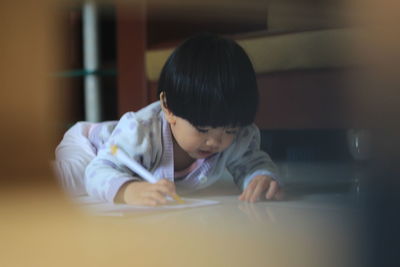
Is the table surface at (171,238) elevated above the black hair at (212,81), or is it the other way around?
the black hair at (212,81)

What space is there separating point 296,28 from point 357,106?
8 cm

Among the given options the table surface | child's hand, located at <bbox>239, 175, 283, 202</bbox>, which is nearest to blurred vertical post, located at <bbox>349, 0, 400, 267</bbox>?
the table surface

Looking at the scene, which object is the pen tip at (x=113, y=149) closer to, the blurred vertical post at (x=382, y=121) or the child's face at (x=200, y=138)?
the child's face at (x=200, y=138)

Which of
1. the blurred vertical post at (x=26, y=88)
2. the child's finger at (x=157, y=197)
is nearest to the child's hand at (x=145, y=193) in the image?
the child's finger at (x=157, y=197)

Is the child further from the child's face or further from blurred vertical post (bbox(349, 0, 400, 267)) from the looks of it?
blurred vertical post (bbox(349, 0, 400, 267))

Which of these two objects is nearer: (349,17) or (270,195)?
(349,17)

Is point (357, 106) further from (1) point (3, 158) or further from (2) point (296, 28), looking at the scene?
(1) point (3, 158)

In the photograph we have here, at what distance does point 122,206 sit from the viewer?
1.31 ft

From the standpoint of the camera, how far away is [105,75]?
375 mm

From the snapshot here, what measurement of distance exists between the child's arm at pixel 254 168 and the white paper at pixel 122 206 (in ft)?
0.13

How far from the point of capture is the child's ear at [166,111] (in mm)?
429

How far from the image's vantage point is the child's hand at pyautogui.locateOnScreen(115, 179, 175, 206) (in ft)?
1.34

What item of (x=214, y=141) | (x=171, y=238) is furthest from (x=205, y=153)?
(x=171, y=238)

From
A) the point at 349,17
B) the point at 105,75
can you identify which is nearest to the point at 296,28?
the point at 349,17
